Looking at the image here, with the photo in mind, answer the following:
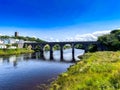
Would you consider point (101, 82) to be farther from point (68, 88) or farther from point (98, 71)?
point (98, 71)

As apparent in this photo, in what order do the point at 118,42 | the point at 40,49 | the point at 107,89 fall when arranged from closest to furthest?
the point at 107,89 < the point at 118,42 < the point at 40,49

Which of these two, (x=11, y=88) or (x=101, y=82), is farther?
(x=11, y=88)

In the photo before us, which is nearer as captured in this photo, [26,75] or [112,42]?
[26,75]

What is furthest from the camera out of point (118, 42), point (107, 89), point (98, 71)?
point (118, 42)

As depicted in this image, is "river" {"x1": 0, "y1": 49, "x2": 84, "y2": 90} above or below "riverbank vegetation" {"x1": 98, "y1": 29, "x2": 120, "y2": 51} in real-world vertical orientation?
below

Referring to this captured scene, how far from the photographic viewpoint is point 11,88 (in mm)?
37094

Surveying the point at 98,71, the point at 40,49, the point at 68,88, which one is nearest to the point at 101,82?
the point at 68,88

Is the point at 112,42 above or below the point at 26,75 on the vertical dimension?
above

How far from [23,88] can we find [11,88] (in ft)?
6.15

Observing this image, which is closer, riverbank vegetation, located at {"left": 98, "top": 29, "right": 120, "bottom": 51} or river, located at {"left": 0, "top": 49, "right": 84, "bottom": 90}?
river, located at {"left": 0, "top": 49, "right": 84, "bottom": 90}

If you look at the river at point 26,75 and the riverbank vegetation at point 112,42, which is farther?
the riverbank vegetation at point 112,42

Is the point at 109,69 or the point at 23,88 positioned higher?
the point at 109,69

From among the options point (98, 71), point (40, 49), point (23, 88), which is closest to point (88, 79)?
point (98, 71)

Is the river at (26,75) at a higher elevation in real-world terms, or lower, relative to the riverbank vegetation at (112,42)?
lower
